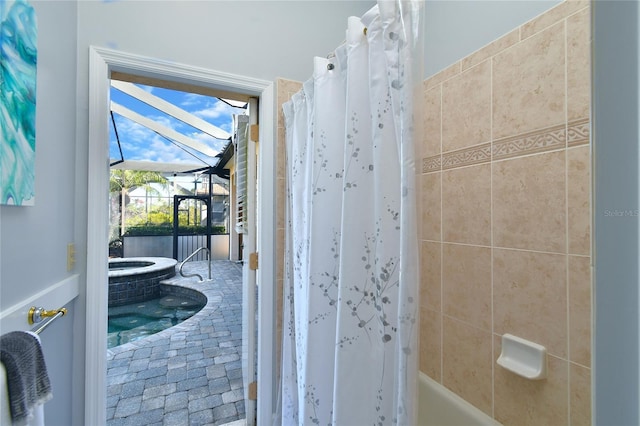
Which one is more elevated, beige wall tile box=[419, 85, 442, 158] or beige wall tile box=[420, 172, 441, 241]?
beige wall tile box=[419, 85, 442, 158]

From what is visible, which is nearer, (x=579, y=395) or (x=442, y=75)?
(x=579, y=395)

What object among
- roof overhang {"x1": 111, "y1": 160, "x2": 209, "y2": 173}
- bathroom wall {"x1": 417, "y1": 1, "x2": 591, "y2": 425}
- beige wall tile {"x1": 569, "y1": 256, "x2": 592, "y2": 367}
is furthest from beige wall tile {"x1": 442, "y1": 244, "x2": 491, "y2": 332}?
roof overhang {"x1": 111, "y1": 160, "x2": 209, "y2": 173}

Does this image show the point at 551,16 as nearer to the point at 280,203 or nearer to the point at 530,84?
the point at 530,84

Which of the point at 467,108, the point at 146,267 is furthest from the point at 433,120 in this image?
the point at 146,267

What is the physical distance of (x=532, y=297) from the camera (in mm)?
1034

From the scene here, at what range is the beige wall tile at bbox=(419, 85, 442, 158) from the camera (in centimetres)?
140

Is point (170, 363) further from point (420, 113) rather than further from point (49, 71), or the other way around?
point (420, 113)

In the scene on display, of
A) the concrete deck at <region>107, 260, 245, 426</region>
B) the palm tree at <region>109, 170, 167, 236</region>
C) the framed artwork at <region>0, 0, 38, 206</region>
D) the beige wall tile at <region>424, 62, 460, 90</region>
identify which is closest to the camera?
the framed artwork at <region>0, 0, 38, 206</region>

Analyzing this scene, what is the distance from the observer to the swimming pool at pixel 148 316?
3.58 metres

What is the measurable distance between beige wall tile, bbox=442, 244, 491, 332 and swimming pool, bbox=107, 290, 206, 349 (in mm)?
3448

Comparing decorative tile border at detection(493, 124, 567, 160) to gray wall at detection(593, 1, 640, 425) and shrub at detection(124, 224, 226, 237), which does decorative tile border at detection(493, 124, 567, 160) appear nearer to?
gray wall at detection(593, 1, 640, 425)

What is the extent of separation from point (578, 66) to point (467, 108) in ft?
1.29

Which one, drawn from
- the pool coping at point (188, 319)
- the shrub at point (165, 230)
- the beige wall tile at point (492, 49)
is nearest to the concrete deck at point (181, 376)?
the pool coping at point (188, 319)

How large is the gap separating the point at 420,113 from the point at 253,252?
1370 millimetres
